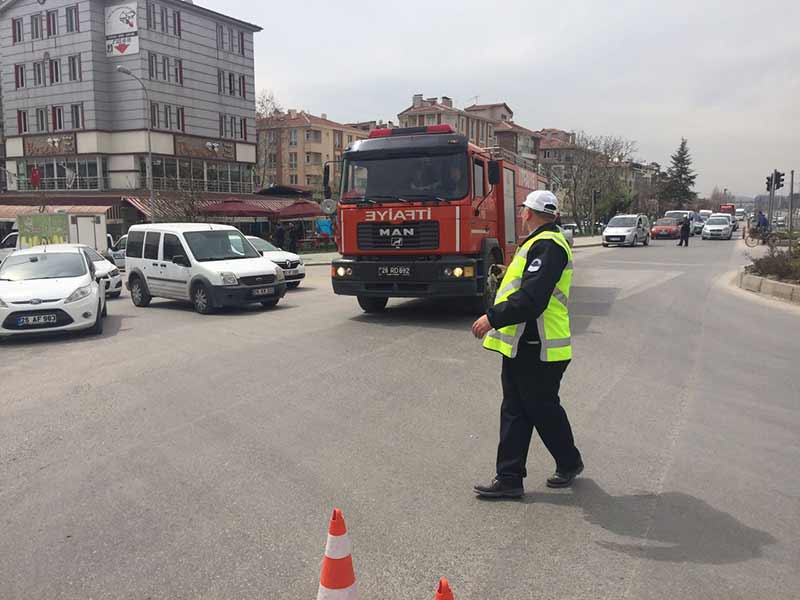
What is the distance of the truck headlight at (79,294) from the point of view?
36.5 ft

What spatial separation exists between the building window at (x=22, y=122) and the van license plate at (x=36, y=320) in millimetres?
46621

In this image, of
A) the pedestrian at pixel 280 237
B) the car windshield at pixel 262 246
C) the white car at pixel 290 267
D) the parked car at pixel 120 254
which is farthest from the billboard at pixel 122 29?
the white car at pixel 290 267

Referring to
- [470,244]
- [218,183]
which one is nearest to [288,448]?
[470,244]

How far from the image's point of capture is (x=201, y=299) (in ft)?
45.4

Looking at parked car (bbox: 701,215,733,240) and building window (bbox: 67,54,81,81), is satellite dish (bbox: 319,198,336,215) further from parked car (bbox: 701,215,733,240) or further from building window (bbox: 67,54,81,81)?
building window (bbox: 67,54,81,81)

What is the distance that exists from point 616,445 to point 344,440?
2.18m

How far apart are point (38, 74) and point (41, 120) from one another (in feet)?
10.6

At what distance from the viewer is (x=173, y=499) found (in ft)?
14.6

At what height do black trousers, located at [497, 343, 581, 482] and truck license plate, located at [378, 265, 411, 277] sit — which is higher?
truck license plate, located at [378, 265, 411, 277]

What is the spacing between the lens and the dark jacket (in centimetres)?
420

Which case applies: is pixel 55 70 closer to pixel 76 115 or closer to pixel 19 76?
pixel 76 115

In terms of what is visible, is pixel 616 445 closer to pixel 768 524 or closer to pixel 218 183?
pixel 768 524

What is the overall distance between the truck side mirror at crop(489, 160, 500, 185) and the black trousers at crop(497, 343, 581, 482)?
750cm

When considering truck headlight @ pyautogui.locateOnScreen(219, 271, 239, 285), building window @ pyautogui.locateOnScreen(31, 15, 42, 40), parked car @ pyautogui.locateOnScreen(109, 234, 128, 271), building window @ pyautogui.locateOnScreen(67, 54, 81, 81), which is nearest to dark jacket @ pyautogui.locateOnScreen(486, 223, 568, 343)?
truck headlight @ pyautogui.locateOnScreen(219, 271, 239, 285)
